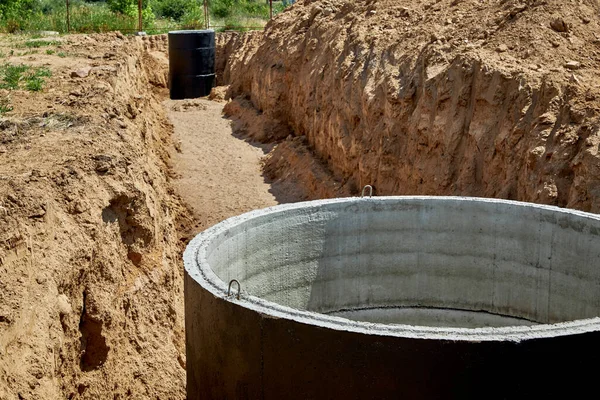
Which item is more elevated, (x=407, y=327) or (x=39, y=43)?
(x=39, y=43)

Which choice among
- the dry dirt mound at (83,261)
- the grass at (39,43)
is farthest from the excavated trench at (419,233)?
the grass at (39,43)

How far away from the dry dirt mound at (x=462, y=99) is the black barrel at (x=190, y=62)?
24.2 feet

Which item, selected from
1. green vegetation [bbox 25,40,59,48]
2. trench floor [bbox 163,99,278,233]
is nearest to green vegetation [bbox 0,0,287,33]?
green vegetation [bbox 25,40,59,48]

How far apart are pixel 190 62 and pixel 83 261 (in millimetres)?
18670

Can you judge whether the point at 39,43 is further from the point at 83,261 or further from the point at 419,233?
the point at 83,261

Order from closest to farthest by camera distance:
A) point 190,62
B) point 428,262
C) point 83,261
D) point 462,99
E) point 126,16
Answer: point 83,261
point 428,262
point 462,99
point 190,62
point 126,16

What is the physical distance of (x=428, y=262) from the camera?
10.2 m

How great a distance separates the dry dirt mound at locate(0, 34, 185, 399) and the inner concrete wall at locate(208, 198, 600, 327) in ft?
4.05

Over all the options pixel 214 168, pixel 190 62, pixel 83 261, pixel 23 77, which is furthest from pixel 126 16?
pixel 83 261

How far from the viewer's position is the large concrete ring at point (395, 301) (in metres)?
5.78

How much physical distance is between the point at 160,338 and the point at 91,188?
172cm

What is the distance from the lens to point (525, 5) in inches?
548

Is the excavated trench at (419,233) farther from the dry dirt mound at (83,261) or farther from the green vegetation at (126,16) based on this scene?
the green vegetation at (126,16)

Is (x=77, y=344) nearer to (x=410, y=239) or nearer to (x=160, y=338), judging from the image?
(x=160, y=338)
